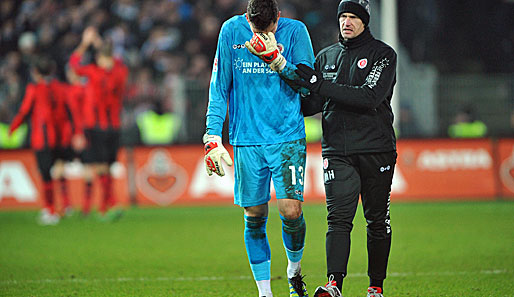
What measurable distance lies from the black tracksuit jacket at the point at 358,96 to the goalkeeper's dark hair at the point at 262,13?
56 cm

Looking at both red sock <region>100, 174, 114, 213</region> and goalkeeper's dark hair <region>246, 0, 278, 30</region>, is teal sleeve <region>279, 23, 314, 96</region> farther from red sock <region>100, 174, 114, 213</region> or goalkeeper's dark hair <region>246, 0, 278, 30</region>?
red sock <region>100, 174, 114, 213</region>

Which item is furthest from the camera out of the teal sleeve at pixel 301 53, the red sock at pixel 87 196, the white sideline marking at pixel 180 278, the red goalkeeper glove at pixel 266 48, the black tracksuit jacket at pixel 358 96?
the red sock at pixel 87 196

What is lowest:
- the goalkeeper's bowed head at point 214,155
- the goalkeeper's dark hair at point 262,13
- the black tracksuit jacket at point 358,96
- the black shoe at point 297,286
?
the black shoe at point 297,286

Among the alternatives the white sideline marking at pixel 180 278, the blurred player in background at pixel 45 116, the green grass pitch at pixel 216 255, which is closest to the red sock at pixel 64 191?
the blurred player in background at pixel 45 116

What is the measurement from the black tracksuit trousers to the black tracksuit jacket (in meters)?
0.08

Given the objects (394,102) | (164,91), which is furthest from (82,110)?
(394,102)

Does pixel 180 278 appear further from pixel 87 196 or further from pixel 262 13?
pixel 87 196

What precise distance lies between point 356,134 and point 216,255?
142 inches

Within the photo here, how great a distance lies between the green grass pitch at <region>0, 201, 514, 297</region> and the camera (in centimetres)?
662

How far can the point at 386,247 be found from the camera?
5672mm

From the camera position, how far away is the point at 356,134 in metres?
5.57

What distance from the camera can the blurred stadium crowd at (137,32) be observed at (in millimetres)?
18859

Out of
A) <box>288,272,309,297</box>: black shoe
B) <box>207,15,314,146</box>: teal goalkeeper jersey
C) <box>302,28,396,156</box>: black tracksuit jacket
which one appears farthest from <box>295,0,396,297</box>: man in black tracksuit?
<box>288,272,309,297</box>: black shoe

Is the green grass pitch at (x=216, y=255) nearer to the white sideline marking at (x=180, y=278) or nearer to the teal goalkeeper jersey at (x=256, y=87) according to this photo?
the white sideline marking at (x=180, y=278)
